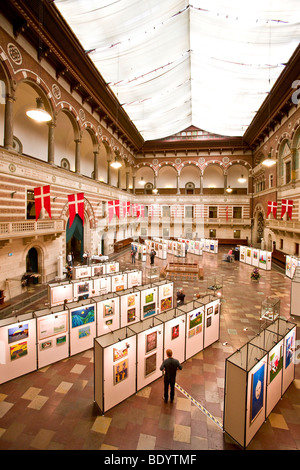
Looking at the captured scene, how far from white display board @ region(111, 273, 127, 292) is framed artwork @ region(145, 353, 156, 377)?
490 centimetres

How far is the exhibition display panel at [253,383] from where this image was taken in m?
4.02

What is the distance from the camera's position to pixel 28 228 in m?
11.4

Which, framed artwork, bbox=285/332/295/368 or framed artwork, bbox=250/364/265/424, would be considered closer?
framed artwork, bbox=250/364/265/424

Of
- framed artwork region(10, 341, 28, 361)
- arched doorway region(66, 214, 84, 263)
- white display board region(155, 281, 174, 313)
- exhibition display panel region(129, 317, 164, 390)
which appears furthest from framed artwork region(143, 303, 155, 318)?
arched doorway region(66, 214, 84, 263)

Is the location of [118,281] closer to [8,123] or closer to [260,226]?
[8,123]

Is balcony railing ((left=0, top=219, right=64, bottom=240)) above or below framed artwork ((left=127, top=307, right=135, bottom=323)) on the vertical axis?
above

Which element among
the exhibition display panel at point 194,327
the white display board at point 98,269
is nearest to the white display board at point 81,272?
the white display board at point 98,269

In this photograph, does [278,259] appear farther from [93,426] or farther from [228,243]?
[93,426]

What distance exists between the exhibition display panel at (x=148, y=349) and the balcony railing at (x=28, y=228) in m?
7.47

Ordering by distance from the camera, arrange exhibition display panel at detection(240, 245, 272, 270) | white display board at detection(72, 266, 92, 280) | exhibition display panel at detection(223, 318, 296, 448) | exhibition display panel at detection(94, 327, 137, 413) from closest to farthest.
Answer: exhibition display panel at detection(223, 318, 296, 448) → exhibition display panel at detection(94, 327, 137, 413) → white display board at detection(72, 266, 92, 280) → exhibition display panel at detection(240, 245, 272, 270)

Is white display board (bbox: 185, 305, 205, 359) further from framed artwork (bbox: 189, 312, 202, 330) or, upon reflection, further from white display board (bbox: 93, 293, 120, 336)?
white display board (bbox: 93, 293, 120, 336)

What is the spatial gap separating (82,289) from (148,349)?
4695 mm

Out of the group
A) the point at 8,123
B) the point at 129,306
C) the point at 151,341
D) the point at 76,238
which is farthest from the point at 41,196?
the point at 151,341

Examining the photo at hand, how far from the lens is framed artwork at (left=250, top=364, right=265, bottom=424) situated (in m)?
4.10
